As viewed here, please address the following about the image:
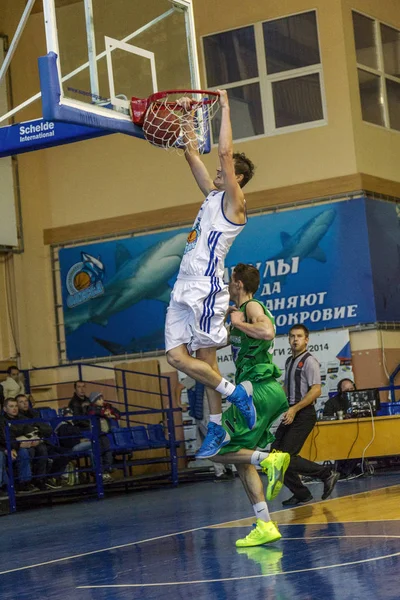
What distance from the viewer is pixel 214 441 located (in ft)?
24.8

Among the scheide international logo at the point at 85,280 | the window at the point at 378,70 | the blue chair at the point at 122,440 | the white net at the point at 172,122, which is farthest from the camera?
the scheide international logo at the point at 85,280

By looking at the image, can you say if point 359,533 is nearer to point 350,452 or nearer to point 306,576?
point 306,576

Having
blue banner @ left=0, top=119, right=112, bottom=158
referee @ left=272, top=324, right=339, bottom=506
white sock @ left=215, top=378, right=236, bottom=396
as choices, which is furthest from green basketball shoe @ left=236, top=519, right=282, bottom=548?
blue banner @ left=0, top=119, right=112, bottom=158

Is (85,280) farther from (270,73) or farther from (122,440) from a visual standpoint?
(270,73)

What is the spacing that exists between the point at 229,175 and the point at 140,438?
10.9 m

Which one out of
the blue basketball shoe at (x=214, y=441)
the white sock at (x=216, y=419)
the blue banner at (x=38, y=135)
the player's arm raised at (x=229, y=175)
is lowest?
the blue basketball shoe at (x=214, y=441)

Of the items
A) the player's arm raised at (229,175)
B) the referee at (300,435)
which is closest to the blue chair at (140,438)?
the referee at (300,435)

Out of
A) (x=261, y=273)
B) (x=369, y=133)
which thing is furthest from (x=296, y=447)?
(x=369, y=133)

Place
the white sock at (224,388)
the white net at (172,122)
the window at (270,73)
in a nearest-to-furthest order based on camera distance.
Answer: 1. the white sock at (224,388)
2. the white net at (172,122)
3. the window at (270,73)

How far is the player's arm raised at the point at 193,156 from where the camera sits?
7.98m

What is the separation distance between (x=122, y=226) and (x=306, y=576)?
1551 centimetres

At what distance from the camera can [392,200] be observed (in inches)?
772

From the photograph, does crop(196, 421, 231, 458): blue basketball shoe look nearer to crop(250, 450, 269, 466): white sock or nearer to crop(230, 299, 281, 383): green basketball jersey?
crop(250, 450, 269, 466): white sock

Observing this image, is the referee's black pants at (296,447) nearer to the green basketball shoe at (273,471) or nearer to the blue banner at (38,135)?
the green basketball shoe at (273,471)
